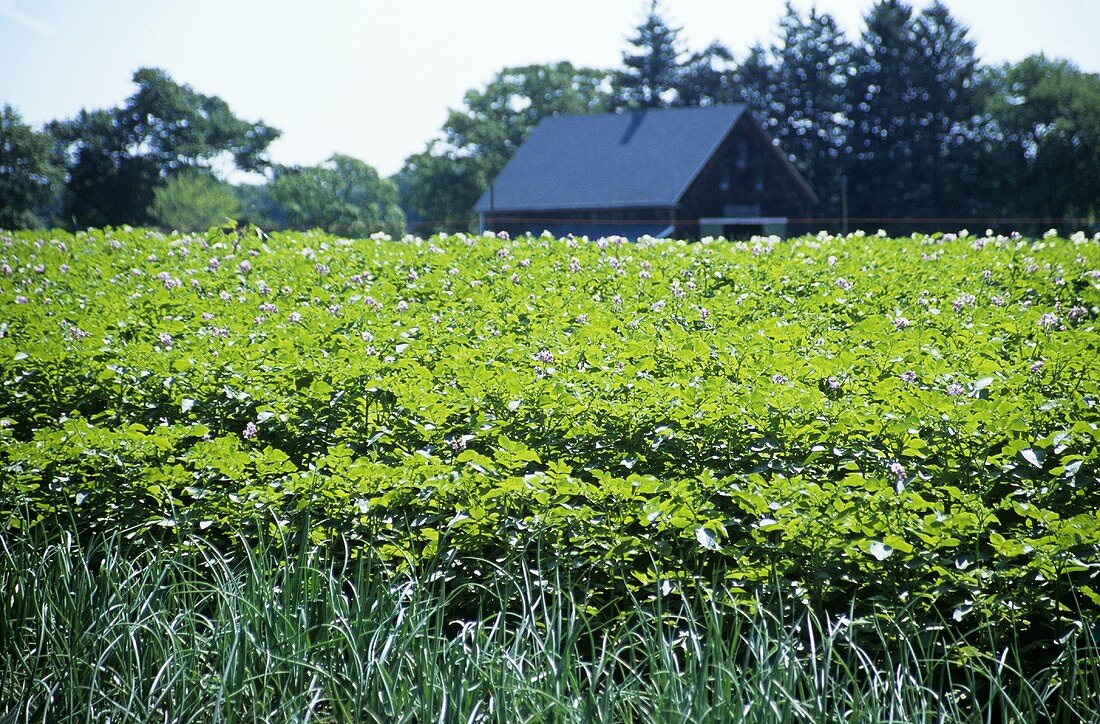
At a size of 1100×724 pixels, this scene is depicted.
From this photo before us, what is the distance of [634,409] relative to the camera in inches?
154

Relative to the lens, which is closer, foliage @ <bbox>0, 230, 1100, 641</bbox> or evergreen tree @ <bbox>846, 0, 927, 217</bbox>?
foliage @ <bbox>0, 230, 1100, 641</bbox>

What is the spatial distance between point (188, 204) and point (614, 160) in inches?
998

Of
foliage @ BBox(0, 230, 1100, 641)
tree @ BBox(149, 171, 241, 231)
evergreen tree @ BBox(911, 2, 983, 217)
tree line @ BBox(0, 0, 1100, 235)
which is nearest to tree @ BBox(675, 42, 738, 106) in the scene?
tree line @ BBox(0, 0, 1100, 235)

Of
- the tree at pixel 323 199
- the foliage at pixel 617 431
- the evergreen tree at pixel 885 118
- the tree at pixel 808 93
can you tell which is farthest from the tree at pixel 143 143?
the foliage at pixel 617 431

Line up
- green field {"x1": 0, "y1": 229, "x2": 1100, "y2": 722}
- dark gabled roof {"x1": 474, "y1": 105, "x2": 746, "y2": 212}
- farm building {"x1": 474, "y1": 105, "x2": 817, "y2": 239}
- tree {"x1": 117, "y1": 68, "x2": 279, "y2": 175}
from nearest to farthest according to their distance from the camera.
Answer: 1. green field {"x1": 0, "y1": 229, "x2": 1100, "y2": 722}
2. farm building {"x1": 474, "y1": 105, "x2": 817, "y2": 239}
3. dark gabled roof {"x1": 474, "y1": 105, "x2": 746, "y2": 212}
4. tree {"x1": 117, "y1": 68, "x2": 279, "y2": 175}

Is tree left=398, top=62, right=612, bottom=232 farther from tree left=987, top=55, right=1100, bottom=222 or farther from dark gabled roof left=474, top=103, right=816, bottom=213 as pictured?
tree left=987, top=55, right=1100, bottom=222

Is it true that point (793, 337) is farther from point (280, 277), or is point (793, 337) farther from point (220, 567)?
point (280, 277)

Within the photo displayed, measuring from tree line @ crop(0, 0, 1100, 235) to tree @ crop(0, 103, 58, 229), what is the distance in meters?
0.10

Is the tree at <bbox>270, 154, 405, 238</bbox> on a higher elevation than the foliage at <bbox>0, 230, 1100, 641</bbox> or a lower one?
higher

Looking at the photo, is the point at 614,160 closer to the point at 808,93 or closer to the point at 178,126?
the point at 808,93

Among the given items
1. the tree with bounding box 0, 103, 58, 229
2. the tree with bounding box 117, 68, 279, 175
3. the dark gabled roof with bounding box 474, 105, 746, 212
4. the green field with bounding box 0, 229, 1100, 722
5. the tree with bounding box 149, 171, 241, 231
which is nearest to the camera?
the green field with bounding box 0, 229, 1100, 722

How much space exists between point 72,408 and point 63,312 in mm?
2123

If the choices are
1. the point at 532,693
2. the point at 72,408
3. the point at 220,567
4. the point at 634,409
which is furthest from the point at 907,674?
the point at 72,408

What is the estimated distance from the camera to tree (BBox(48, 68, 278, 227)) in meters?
52.5
